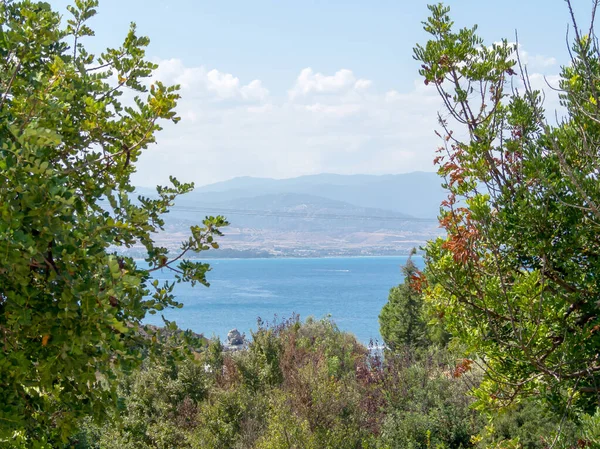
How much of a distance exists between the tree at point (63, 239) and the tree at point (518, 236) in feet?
7.58

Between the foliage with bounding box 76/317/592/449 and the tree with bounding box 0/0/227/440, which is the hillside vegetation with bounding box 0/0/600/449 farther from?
the foliage with bounding box 76/317/592/449

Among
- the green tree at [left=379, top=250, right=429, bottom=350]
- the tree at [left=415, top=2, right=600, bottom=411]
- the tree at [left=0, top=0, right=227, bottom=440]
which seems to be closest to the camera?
the tree at [left=0, top=0, right=227, bottom=440]

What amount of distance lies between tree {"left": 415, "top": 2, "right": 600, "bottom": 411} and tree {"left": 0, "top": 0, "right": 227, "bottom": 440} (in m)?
2.31

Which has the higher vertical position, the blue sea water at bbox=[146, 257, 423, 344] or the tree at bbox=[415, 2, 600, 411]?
the tree at bbox=[415, 2, 600, 411]

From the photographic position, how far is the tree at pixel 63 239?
2.37 meters

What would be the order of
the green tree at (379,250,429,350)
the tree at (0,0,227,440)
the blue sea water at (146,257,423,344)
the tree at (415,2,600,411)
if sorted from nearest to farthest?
the tree at (0,0,227,440) < the tree at (415,2,600,411) < the green tree at (379,250,429,350) < the blue sea water at (146,257,423,344)

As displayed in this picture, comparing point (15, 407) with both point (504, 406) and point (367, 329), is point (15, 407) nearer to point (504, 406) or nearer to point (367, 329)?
point (504, 406)

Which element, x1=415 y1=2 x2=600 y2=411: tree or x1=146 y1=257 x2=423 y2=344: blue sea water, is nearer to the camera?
x1=415 y1=2 x2=600 y2=411: tree

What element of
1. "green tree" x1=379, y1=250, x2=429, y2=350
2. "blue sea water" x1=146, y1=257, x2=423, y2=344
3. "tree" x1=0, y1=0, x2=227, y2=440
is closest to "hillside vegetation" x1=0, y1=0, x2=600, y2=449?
"tree" x1=0, y1=0, x2=227, y2=440

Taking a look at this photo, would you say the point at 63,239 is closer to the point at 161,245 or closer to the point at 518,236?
the point at 161,245

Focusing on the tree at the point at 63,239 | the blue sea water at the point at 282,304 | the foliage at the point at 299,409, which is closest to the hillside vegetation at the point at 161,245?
the tree at the point at 63,239

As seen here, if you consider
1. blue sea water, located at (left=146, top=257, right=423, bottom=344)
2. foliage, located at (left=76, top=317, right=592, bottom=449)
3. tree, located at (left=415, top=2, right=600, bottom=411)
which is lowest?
blue sea water, located at (left=146, top=257, right=423, bottom=344)

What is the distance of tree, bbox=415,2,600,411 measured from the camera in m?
4.37

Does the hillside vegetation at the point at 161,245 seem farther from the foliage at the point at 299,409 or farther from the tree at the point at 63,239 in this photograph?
the foliage at the point at 299,409
